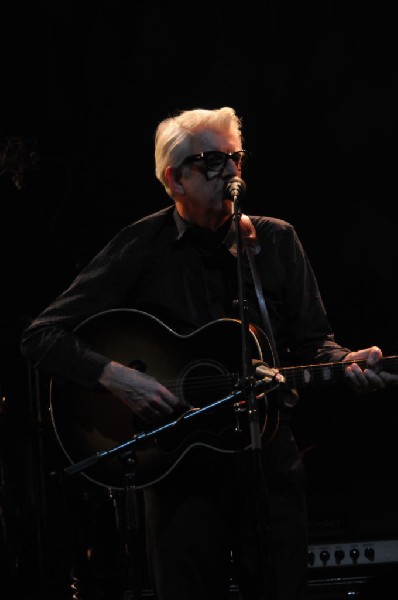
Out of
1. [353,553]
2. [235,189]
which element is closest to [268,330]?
[235,189]

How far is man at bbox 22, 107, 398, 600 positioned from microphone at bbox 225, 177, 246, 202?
0.4 inches

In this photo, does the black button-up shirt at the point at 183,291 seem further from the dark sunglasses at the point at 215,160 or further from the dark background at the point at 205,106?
the dark background at the point at 205,106

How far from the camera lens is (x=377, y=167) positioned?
473 centimetres

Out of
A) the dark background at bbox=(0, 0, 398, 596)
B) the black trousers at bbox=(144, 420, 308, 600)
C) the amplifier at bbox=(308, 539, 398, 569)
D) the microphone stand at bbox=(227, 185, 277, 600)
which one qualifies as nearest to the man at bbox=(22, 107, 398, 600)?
the black trousers at bbox=(144, 420, 308, 600)

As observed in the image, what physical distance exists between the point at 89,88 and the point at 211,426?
245 centimetres

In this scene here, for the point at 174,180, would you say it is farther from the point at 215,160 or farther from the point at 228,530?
the point at 228,530

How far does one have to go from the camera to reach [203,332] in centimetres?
335

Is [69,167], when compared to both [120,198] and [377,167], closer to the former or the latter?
[120,198]

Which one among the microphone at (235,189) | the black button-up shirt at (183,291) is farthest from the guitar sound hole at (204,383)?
the microphone at (235,189)

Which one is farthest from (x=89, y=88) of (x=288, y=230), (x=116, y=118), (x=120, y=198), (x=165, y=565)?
(x=165, y=565)

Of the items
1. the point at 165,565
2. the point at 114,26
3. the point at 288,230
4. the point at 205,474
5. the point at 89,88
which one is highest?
the point at 114,26

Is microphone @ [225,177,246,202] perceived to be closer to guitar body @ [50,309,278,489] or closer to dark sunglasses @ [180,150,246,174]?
dark sunglasses @ [180,150,246,174]

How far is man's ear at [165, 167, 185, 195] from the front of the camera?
3.55m

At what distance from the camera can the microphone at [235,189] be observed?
2.99 meters
